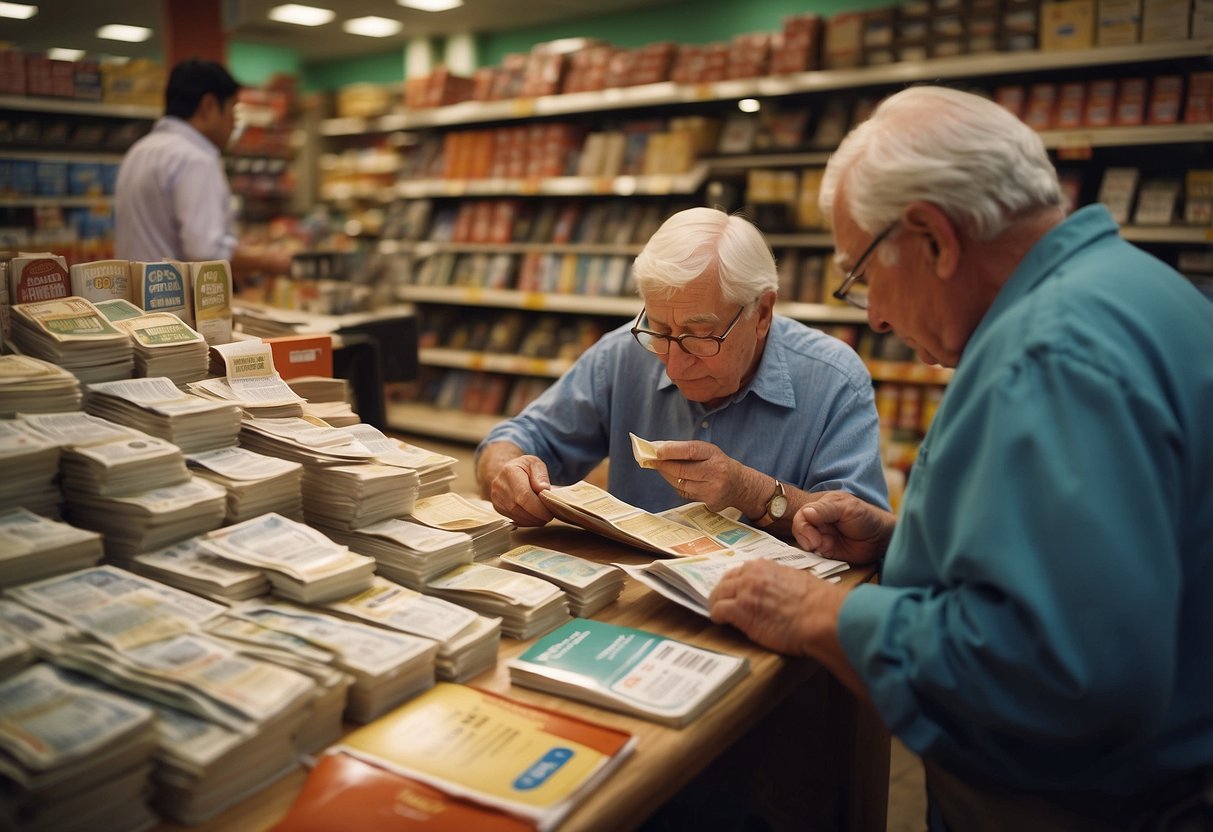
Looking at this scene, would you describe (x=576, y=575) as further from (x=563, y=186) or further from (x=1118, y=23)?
(x=563, y=186)

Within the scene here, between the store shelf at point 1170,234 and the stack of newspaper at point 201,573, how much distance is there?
427 centimetres

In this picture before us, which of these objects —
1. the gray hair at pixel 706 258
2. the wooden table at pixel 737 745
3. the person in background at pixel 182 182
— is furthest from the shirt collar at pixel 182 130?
the wooden table at pixel 737 745

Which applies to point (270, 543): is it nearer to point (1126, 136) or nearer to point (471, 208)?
point (1126, 136)

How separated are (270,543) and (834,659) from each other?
3.04 ft

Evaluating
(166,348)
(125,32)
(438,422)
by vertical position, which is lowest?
(438,422)

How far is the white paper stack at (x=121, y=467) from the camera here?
1.47 metres

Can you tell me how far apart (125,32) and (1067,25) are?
6358 mm

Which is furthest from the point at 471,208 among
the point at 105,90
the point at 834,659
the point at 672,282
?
the point at 834,659

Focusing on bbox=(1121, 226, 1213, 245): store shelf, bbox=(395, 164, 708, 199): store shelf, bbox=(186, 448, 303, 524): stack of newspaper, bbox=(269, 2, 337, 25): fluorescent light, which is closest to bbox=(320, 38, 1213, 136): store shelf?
bbox=(395, 164, 708, 199): store shelf

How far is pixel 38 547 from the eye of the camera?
1365 millimetres

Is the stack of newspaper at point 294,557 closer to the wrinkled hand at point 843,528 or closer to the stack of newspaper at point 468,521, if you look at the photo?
the stack of newspaper at point 468,521

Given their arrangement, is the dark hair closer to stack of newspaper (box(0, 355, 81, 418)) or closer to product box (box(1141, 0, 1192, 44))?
stack of newspaper (box(0, 355, 81, 418))

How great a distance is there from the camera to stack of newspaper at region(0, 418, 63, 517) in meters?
1.44

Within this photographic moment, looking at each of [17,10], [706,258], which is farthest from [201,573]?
[17,10]
